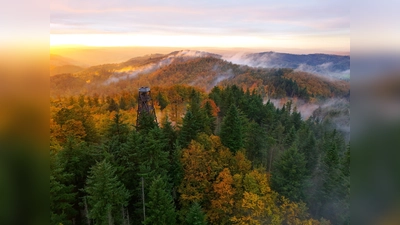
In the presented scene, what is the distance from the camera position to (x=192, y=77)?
12305 millimetres

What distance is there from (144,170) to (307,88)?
8.33 metres

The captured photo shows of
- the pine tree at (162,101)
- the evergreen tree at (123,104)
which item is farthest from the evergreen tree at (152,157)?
the pine tree at (162,101)

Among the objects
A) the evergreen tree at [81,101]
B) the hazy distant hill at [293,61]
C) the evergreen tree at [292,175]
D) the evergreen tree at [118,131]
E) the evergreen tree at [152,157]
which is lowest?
the evergreen tree at [292,175]

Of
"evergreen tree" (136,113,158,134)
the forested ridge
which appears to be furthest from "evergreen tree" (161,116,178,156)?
"evergreen tree" (136,113,158,134)

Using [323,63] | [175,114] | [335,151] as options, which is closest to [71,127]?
[175,114]

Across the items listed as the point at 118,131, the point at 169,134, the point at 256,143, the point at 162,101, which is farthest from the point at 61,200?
the point at 256,143

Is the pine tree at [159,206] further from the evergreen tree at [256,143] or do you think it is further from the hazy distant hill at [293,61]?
the hazy distant hill at [293,61]

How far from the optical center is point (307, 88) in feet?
44.8

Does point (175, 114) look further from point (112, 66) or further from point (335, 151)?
point (335, 151)

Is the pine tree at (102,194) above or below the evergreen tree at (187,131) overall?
below

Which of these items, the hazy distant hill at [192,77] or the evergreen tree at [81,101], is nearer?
the hazy distant hill at [192,77]

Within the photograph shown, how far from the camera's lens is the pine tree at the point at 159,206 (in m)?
8.27

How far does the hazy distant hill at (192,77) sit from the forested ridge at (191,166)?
A: 412mm

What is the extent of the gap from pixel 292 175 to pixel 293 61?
13.1ft
